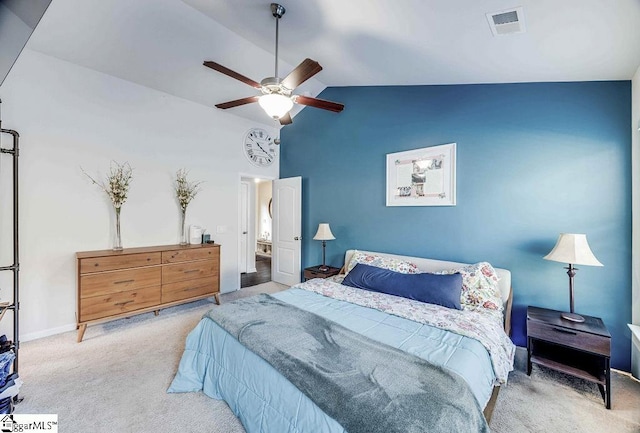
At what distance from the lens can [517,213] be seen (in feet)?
9.18

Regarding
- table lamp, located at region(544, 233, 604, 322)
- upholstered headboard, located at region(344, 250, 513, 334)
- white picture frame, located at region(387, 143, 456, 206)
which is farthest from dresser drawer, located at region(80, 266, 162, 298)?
table lamp, located at region(544, 233, 604, 322)

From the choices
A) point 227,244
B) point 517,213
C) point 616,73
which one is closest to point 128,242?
point 227,244

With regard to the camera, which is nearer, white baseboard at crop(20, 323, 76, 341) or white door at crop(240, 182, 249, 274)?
white baseboard at crop(20, 323, 76, 341)

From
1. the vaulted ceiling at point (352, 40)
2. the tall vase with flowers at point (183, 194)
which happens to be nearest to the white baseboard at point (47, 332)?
the tall vase with flowers at point (183, 194)

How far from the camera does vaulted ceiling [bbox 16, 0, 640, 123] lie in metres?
1.87

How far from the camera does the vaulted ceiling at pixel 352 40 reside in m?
1.87

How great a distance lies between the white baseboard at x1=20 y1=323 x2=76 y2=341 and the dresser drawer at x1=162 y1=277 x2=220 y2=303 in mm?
1020

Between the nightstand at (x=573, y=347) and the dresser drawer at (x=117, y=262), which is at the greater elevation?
the dresser drawer at (x=117, y=262)

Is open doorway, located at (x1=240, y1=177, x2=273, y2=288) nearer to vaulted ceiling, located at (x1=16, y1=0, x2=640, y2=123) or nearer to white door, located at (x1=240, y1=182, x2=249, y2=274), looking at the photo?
white door, located at (x1=240, y1=182, x2=249, y2=274)

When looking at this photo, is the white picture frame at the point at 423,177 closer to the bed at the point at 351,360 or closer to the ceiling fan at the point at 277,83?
the bed at the point at 351,360

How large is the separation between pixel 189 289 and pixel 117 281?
86cm

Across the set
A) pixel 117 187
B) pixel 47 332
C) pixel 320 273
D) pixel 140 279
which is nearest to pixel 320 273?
pixel 320 273

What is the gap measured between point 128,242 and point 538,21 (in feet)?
15.7

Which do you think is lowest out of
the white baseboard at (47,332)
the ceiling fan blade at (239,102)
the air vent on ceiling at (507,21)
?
the white baseboard at (47,332)
